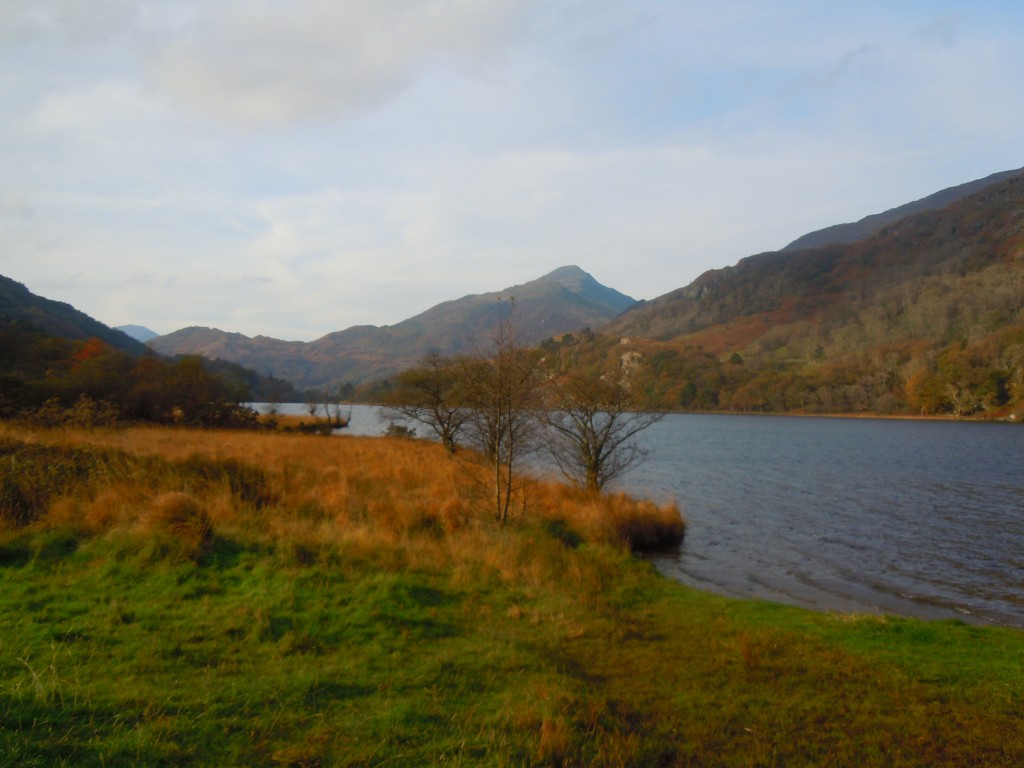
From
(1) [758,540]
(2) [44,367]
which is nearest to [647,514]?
(1) [758,540]

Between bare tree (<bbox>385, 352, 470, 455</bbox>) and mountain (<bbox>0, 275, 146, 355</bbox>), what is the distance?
202 ft

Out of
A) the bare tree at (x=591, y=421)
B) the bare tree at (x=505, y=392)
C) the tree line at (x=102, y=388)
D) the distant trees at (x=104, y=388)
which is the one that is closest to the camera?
the bare tree at (x=505, y=392)

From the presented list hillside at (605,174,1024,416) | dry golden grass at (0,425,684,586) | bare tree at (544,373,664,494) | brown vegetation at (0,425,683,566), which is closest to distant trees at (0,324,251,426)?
dry golden grass at (0,425,684,586)

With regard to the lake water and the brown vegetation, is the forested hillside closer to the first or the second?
the brown vegetation

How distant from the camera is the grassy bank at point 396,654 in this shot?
A: 4684mm

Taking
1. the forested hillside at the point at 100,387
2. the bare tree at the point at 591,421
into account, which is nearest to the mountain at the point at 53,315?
the forested hillside at the point at 100,387

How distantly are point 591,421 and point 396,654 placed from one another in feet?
49.7

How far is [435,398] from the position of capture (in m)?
31.8

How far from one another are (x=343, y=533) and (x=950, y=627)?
10565mm

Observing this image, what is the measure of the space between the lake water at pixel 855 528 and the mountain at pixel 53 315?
259ft

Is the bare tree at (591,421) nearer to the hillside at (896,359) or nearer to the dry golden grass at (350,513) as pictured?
the dry golden grass at (350,513)

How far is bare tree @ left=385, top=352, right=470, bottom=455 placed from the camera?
31.2 m

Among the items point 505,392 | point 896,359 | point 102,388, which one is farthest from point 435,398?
point 896,359

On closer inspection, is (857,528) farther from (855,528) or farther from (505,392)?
(505,392)
